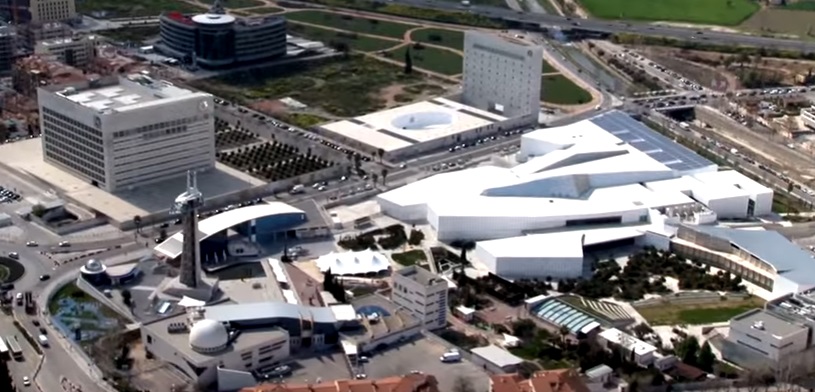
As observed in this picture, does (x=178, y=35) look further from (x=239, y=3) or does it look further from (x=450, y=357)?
(x=450, y=357)

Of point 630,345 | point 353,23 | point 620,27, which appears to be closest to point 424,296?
point 630,345

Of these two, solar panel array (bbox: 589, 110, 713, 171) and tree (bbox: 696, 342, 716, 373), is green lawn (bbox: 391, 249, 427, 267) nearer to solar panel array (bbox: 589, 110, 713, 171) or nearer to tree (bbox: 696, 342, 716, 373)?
tree (bbox: 696, 342, 716, 373)

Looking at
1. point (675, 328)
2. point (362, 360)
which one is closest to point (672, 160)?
point (675, 328)

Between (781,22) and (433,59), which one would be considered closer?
(433,59)

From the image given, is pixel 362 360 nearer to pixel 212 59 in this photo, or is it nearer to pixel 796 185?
pixel 796 185

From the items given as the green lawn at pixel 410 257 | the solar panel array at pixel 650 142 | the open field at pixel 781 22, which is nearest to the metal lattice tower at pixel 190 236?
the green lawn at pixel 410 257

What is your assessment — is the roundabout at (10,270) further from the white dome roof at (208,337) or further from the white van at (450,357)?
the white van at (450,357)

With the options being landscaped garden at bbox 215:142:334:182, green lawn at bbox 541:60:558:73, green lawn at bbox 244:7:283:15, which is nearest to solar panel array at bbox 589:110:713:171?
landscaped garden at bbox 215:142:334:182
